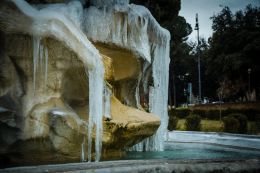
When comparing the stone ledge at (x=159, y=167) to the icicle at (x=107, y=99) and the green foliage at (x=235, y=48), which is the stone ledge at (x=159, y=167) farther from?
the green foliage at (x=235, y=48)

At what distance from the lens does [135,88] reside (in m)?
8.91

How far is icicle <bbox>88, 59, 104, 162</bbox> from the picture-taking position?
6230 mm

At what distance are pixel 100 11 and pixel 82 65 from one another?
1536 millimetres

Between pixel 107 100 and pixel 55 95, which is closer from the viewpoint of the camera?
pixel 55 95

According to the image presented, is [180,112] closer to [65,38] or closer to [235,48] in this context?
[235,48]

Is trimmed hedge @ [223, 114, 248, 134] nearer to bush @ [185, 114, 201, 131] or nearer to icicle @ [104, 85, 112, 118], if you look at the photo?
bush @ [185, 114, 201, 131]

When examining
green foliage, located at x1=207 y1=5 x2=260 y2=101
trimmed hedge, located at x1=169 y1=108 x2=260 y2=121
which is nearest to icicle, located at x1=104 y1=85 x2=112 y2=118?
trimmed hedge, located at x1=169 y1=108 x2=260 y2=121

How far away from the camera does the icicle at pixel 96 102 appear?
6230mm

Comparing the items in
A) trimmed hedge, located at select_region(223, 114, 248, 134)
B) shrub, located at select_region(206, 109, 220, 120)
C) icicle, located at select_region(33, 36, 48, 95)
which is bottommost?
trimmed hedge, located at select_region(223, 114, 248, 134)

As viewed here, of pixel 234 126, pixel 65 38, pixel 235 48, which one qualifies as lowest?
pixel 234 126

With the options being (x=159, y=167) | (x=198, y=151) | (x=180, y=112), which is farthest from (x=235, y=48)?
(x=159, y=167)

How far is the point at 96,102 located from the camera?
250 inches

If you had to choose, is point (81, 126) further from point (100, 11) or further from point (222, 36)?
point (222, 36)

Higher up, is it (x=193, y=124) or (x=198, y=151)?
(x=193, y=124)
